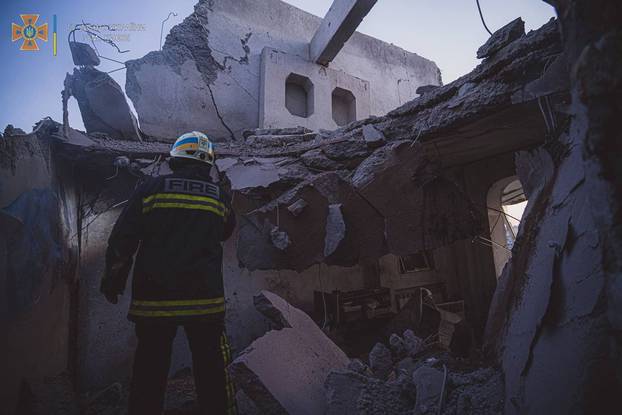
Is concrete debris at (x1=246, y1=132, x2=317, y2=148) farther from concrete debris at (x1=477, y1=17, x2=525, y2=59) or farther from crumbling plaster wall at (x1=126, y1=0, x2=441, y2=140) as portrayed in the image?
concrete debris at (x1=477, y1=17, x2=525, y2=59)

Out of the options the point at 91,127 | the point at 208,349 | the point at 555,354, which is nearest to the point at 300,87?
the point at 91,127

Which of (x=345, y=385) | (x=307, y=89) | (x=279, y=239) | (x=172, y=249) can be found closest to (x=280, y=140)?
(x=279, y=239)

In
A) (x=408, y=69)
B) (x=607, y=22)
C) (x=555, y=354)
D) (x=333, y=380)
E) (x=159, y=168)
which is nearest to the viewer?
(x=607, y=22)

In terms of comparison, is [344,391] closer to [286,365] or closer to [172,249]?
[286,365]

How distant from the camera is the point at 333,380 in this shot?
207 centimetres

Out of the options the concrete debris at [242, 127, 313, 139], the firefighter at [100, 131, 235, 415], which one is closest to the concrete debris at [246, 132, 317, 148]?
the concrete debris at [242, 127, 313, 139]

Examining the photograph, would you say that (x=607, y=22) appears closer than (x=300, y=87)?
Yes

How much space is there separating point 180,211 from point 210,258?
35cm

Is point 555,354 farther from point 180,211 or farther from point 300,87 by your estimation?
point 300,87

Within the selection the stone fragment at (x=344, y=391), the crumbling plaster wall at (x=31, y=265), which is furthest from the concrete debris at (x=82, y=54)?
the stone fragment at (x=344, y=391)

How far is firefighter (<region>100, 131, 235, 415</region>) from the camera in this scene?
5.68 feet

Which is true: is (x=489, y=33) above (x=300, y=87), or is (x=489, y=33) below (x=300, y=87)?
below

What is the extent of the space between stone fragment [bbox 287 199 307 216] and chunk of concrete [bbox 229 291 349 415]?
101 centimetres

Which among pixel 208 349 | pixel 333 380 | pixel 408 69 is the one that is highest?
pixel 408 69
